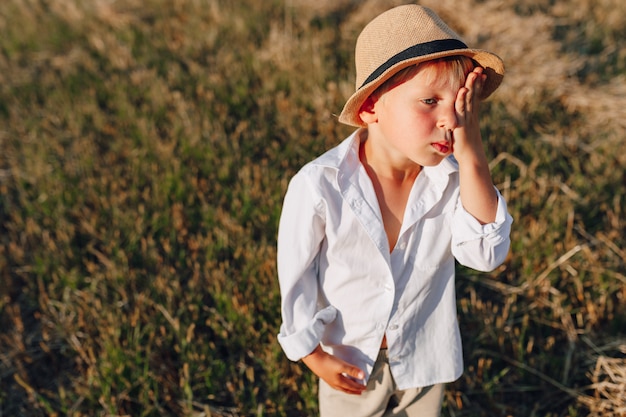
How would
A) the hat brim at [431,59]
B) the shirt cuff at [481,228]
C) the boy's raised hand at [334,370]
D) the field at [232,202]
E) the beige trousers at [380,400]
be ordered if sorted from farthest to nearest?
1. the field at [232,202]
2. the beige trousers at [380,400]
3. the boy's raised hand at [334,370]
4. the shirt cuff at [481,228]
5. the hat brim at [431,59]

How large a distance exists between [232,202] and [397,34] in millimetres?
2323

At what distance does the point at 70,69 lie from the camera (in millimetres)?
5660

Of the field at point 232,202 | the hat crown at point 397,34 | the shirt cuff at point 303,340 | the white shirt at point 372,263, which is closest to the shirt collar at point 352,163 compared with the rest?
the white shirt at point 372,263

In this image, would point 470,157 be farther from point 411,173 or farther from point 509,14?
point 509,14

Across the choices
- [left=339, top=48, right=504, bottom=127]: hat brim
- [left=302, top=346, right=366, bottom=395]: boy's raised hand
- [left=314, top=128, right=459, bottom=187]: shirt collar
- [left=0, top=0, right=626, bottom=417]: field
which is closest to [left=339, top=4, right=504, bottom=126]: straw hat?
[left=339, top=48, right=504, bottom=127]: hat brim

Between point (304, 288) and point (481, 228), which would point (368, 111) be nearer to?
point (481, 228)

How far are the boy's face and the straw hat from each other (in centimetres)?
6

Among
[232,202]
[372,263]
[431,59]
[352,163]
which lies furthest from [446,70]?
[232,202]

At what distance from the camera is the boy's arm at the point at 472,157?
1861 millimetres

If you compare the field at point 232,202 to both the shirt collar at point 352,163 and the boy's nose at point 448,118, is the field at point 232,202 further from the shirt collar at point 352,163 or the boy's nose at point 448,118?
the boy's nose at point 448,118

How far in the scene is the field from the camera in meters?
3.05

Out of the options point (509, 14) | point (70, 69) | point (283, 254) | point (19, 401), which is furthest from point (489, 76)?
point (70, 69)

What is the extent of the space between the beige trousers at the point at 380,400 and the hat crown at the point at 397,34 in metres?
1.06

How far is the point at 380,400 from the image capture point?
231 cm
